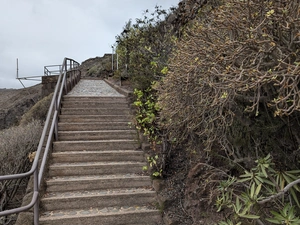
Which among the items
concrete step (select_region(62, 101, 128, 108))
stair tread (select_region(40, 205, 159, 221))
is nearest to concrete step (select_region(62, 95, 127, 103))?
concrete step (select_region(62, 101, 128, 108))

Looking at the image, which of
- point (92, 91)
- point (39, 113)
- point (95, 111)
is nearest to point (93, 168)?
point (95, 111)

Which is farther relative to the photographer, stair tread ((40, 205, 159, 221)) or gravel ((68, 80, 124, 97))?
gravel ((68, 80, 124, 97))

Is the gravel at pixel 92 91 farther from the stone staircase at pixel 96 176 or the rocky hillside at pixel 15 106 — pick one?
the rocky hillside at pixel 15 106

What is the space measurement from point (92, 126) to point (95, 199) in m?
2.33

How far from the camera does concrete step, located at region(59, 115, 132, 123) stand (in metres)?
6.47

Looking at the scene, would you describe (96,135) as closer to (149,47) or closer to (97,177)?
(97,177)

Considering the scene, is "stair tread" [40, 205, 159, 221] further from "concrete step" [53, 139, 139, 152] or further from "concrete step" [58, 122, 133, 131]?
"concrete step" [58, 122, 133, 131]

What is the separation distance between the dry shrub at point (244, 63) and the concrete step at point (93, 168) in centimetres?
212

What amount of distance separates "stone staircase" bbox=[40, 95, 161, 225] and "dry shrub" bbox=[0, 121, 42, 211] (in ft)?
3.07

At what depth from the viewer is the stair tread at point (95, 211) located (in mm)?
3955

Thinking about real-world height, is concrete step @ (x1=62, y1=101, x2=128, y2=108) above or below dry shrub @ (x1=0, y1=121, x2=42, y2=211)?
above

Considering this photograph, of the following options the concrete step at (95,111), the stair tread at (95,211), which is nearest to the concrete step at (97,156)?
the stair tread at (95,211)

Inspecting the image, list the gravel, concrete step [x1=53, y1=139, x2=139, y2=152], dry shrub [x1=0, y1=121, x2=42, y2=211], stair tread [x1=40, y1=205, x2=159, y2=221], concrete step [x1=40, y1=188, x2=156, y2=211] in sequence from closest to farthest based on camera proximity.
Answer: stair tread [x1=40, y1=205, x2=159, y2=221] → concrete step [x1=40, y1=188, x2=156, y2=211] → concrete step [x1=53, y1=139, x2=139, y2=152] → dry shrub [x1=0, y1=121, x2=42, y2=211] → the gravel

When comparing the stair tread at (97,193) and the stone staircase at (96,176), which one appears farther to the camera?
the stair tread at (97,193)
